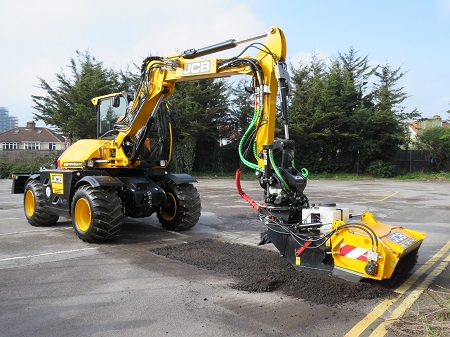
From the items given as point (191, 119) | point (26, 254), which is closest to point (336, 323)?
point (26, 254)

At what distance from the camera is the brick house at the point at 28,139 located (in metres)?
57.8

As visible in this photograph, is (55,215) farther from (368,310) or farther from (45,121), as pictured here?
(45,121)

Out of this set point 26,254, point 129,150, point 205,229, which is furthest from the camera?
point 205,229

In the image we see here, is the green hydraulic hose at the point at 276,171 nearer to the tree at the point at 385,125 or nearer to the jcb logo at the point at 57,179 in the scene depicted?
the jcb logo at the point at 57,179

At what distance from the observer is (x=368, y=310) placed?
178 inches

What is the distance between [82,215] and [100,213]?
94cm

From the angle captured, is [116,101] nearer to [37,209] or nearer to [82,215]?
[82,215]

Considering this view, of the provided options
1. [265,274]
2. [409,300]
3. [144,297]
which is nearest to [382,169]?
[265,274]

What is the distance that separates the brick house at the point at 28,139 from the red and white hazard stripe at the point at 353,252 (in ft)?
188

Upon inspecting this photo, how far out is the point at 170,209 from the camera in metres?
9.12

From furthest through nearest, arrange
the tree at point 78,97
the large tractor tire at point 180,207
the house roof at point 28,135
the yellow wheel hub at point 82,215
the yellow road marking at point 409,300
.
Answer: the house roof at point 28,135
the tree at point 78,97
the large tractor tire at point 180,207
the yellow wheel hub at point 82,215
the yellow road marking at point 409,300

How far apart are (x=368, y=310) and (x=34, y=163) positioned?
30.3 m

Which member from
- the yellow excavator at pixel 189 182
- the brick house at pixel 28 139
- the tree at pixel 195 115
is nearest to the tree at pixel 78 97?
the tree at pixel 195 115

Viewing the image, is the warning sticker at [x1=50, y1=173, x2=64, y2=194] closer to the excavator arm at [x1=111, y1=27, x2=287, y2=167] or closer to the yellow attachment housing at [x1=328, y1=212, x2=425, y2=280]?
A: the excavator arm at [x1=111, y1=27, x2=287, y2=167]
